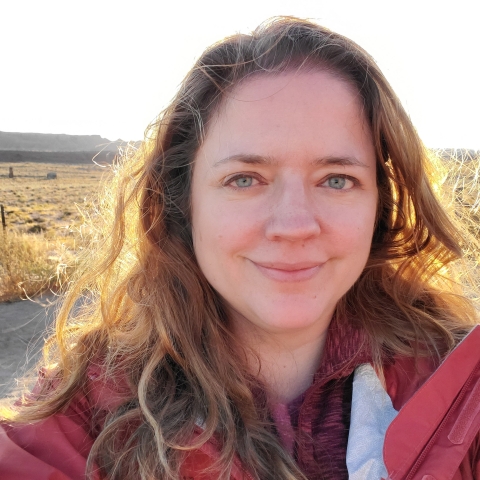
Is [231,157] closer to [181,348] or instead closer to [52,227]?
[181,348]

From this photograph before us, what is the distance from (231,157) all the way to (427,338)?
92 centimetres

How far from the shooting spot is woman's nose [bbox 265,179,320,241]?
1372 mm

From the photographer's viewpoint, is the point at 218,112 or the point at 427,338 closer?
the point at 218,112

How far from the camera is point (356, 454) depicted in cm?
139

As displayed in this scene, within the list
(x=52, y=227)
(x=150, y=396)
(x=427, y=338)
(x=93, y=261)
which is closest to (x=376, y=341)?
(x=427, y=338)

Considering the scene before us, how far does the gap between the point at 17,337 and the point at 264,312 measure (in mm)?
4721

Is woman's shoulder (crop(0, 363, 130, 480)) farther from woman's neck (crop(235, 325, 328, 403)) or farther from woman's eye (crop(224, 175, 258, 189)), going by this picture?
woman's eye (crop(224, 175, 258, 189))

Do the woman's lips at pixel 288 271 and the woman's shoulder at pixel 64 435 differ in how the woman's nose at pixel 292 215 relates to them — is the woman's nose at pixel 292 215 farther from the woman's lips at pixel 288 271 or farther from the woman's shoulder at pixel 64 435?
the woman's shoulder at pixel 64 435

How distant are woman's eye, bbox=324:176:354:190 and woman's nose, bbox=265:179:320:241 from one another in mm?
91

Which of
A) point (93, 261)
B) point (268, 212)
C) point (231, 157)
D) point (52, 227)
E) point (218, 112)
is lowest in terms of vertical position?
point (52, 227)

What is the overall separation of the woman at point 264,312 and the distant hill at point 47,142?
82.3 m

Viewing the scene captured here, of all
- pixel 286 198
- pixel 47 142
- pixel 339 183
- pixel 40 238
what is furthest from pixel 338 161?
pixel 47 142

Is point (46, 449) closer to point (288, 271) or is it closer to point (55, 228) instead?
point (288, 271)

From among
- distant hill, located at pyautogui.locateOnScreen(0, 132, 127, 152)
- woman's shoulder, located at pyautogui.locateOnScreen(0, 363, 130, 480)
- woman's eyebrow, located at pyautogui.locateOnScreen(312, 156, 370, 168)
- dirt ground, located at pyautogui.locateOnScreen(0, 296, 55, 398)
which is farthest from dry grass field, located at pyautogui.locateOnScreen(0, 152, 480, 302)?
distant hill, located at pyautogui.locateOnScreen(0, 132, 127, 152)
